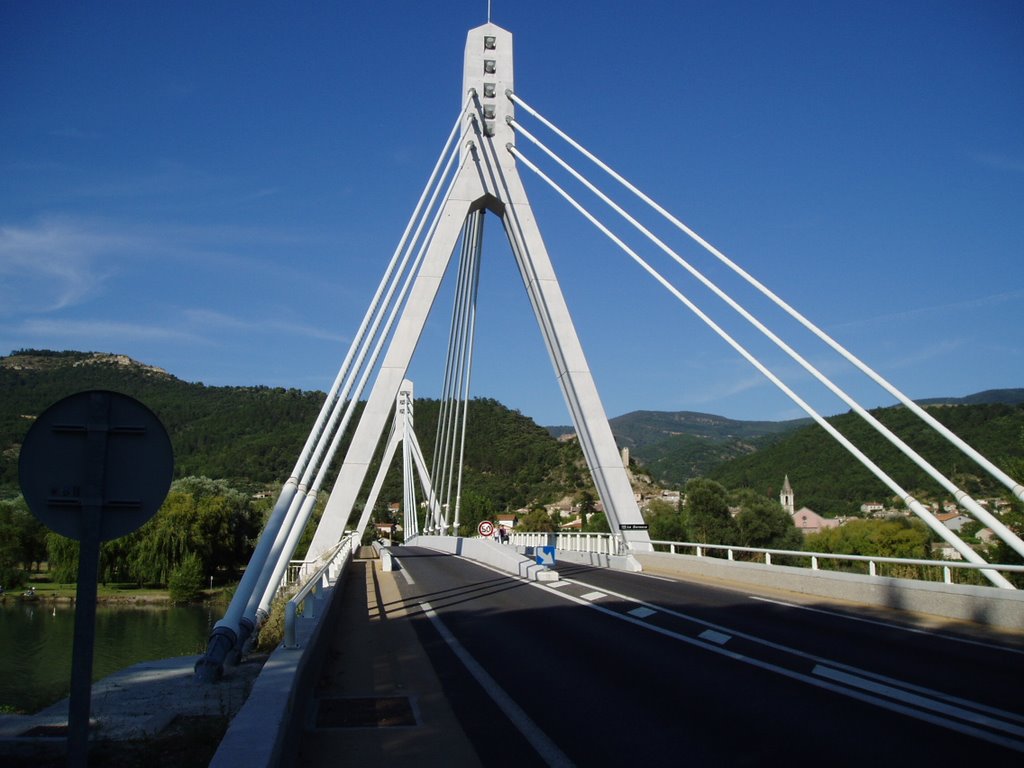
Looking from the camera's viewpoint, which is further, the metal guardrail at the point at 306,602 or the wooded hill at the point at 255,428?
the wooded hill at the point at 255,428

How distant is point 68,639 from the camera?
4022 cm

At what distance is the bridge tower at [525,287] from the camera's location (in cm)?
2517

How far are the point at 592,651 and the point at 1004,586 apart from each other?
21.8ft

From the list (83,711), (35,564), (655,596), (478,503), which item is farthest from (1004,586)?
(478,503)

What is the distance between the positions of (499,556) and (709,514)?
4749cm

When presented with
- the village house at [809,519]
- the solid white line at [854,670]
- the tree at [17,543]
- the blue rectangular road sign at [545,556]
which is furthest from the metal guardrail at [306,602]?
the village house at [809,519]

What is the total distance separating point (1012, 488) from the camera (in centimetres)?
1183

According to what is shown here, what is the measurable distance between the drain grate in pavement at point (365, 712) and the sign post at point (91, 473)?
136 inches

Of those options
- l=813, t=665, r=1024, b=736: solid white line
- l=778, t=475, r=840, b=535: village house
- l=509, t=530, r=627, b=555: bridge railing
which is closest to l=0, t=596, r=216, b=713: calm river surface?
l=509, t=530, r=627, b=555: bridge railing

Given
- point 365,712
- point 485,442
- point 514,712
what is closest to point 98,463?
point 365,712

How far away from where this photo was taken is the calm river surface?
30094 millimetres

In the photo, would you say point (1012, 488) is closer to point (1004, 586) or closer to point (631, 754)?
point (1004, 586)

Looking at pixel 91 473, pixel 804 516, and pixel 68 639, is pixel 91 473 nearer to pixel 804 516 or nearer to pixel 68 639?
pixel 68 639

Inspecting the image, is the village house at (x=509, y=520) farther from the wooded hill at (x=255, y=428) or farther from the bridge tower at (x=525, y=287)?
the bridge tower at (x=525, y=287)
